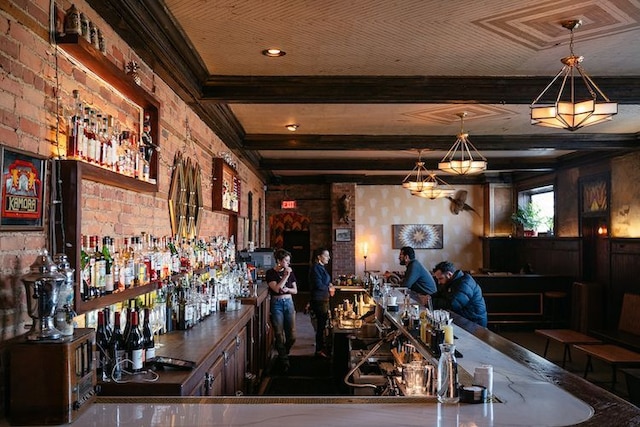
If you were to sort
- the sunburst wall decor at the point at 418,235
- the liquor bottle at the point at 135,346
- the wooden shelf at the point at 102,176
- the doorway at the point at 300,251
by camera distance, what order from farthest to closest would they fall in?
the doorway at the point at 300,251
the sunburst wall decor at the point at 418,235
the liquor bottle at the point at 135,346
the wooden shelf at the point at 102,176

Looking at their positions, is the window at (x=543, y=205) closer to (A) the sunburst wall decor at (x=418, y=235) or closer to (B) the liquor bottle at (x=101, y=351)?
(A) the sunburst wall decor at (x=418, y=235)

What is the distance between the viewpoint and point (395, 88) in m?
5.43

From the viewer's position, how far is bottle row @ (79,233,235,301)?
3029 mm

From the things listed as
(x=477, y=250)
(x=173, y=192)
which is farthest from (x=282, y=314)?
(x=477, y=250)

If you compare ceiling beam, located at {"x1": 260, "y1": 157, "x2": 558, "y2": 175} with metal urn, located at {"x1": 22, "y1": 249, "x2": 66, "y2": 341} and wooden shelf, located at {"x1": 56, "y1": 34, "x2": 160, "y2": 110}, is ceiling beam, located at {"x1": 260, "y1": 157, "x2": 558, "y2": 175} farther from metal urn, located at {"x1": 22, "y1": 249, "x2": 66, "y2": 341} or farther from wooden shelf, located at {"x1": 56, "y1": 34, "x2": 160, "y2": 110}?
metal urn, located at {"x1": 22, "y1": 249, "x2": 66, "y2": 341}

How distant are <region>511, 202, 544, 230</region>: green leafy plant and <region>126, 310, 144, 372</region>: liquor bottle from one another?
37.3 ft

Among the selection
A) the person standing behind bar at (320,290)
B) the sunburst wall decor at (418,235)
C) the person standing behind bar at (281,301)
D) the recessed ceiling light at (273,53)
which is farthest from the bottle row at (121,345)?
the sunburst wall decor at (418,235)

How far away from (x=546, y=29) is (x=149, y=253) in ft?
10.9

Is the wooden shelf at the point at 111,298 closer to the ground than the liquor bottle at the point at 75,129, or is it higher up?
closer to the ground

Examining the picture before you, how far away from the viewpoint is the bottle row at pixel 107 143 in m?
2.89

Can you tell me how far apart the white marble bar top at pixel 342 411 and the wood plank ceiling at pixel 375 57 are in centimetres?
215

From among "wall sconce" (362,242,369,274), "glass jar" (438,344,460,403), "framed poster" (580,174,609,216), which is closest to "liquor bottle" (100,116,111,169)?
"glass jar" (438,344,460,403)

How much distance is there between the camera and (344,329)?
6.48 m

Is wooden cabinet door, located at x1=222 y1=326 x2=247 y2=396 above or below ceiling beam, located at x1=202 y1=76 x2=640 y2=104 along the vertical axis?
below
